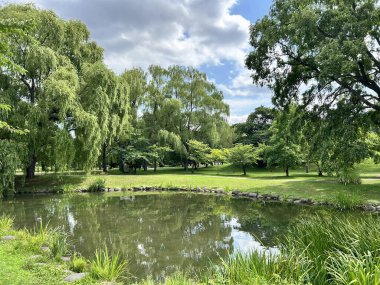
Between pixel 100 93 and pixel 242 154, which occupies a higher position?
pixel 100 93

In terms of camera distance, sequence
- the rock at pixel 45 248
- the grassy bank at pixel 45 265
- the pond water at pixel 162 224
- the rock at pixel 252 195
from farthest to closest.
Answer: the rock at pixel 252 195 → the pond water at pixel 162 224 → the rock at pixel 45 248 → the grassy bank at pixel 45 265

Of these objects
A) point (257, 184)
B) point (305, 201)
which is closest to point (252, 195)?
point (257, 184)

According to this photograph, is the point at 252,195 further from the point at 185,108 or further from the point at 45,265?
the point at 185,108

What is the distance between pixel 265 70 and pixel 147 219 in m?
9.50

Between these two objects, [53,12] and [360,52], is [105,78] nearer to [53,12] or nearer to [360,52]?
[53,12]

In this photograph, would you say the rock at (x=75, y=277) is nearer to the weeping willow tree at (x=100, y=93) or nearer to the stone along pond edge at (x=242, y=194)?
the stone along pond edge at (x=242, y=194)

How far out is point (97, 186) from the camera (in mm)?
20125

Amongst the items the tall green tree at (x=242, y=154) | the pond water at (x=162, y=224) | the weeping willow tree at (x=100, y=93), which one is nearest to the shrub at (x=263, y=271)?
the pond water at (x=162, y=224)

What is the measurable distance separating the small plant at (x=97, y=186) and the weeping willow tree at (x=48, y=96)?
4.09 feet

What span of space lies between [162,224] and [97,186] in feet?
35.1

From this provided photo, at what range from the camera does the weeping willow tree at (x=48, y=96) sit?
1761 cm

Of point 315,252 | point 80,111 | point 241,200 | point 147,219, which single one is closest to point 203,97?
point 80,111

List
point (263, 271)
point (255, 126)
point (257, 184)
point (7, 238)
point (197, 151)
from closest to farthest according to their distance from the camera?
point (263, 271) → point (7, 238) → point (257, 184) → point (197, 151) → point (255, 126)

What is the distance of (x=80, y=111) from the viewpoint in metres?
18.8
